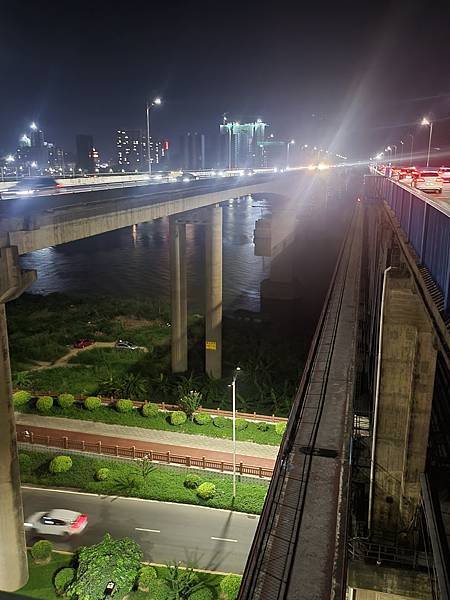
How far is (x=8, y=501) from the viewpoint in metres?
12.9

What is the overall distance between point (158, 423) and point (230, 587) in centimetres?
964

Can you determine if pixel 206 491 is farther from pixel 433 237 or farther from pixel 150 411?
pixel 433 237

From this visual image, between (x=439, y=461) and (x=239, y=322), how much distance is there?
27019 mm

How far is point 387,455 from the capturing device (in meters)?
10.8

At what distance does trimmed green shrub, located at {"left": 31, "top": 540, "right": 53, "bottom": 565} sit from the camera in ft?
45.7

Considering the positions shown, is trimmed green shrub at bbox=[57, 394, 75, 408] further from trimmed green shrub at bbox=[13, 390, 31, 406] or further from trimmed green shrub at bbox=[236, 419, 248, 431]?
trimmed green shrub at bbox=[236, 419, 248, 431]

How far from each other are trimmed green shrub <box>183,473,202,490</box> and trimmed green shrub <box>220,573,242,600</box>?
457 centimetres

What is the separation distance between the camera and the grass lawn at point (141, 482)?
16.5 metres

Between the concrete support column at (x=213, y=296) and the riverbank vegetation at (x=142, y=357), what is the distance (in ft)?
3.25

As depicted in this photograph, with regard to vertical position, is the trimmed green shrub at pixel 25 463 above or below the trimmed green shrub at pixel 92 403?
below

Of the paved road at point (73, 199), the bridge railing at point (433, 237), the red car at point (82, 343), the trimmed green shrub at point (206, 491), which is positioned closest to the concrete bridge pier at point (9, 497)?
the paved road at point (73, 199)

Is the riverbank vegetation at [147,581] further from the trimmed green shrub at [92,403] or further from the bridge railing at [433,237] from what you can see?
the trimmed green shrub at [92,403]

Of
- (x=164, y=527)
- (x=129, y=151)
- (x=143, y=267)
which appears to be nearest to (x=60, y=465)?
(x=164, y=527)

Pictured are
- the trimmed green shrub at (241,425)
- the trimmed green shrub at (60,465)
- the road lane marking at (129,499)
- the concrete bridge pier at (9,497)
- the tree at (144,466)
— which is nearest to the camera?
the concrete bridge pier at (9,497)
